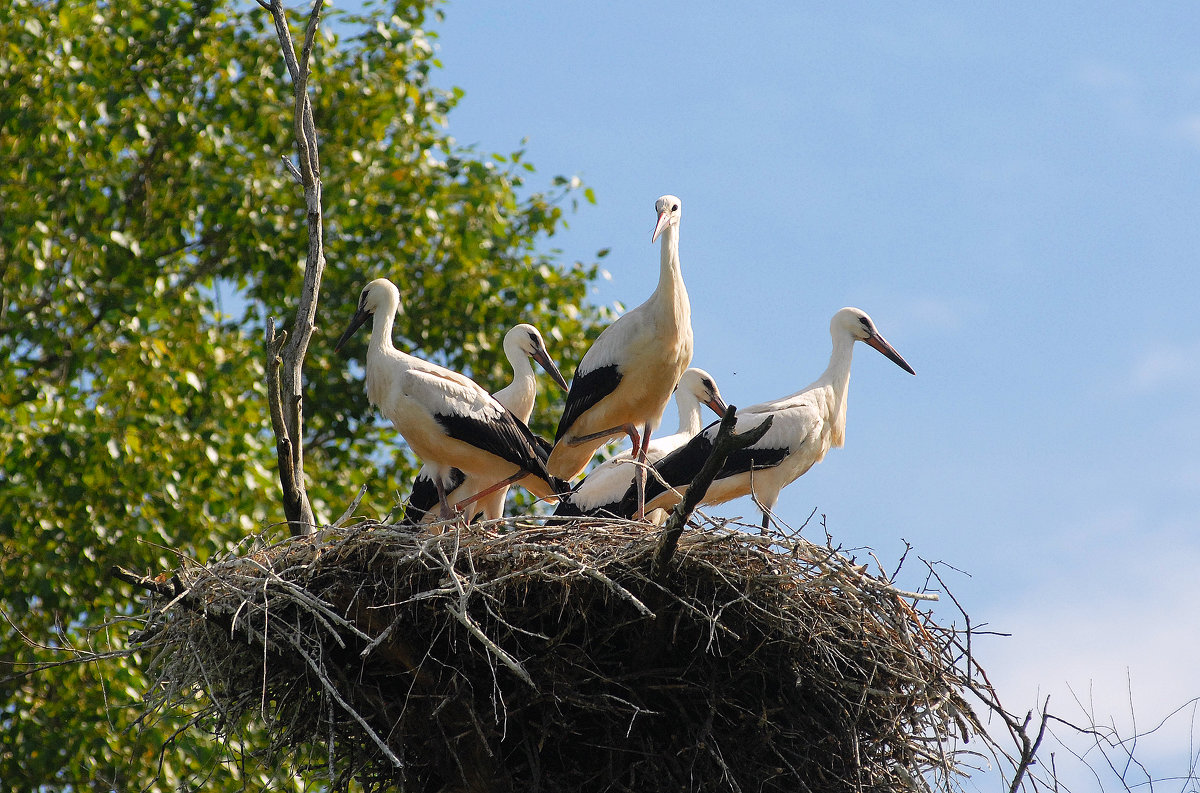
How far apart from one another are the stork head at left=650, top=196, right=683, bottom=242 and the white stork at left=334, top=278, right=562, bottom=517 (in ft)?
3.68

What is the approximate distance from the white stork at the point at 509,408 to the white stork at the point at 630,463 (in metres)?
0.37

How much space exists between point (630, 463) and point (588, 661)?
2.54 metres

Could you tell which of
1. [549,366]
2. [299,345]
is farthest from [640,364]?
[299,345]

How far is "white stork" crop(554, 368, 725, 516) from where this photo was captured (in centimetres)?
718

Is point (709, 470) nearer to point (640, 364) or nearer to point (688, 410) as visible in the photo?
point (640, 364)

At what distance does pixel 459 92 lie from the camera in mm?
13555

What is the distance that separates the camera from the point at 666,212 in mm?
6578

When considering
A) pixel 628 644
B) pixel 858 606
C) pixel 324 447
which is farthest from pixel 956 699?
pixel 324 447

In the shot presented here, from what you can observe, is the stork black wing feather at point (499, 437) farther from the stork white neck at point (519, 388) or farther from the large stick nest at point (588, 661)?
the large stick nest at point (588, 661)

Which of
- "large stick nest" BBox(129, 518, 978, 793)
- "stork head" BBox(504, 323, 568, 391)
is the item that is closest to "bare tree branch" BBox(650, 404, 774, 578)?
"large stick nest" BBox(129, 518, 978, 793)

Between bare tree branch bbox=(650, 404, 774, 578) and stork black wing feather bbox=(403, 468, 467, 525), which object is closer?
bare tree branch bbox=(650, 404, 774, 578)

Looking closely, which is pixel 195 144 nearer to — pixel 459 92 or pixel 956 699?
pixel 459 92

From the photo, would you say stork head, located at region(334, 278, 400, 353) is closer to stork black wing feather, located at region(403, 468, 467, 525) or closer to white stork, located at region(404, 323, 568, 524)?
white stork, located at region(404, 323, 568, 524)

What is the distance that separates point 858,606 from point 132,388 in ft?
23.3
